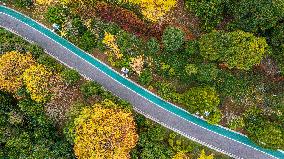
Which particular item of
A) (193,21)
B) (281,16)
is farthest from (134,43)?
(281,16)

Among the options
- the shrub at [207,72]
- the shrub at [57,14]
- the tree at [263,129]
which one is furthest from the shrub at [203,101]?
the shrub at [57,14]

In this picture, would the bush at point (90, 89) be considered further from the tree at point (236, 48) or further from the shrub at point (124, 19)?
the tree at point (236, 48)

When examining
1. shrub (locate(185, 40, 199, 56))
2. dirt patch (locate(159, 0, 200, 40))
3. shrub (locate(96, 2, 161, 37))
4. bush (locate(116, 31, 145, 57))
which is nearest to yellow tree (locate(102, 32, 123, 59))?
bush (locate(116, 31, 145, 57))

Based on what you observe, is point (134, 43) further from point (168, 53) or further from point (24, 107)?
point (24, 107)

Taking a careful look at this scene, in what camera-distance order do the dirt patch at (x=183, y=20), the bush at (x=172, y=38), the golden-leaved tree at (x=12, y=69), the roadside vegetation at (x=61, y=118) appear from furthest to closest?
the dirt patch at (x=183, y=20) → the bush at (x=172, y=38) → the golden-leaved tree at (x=12, y=69) → the roadside vegetation at (x=61, y=118)

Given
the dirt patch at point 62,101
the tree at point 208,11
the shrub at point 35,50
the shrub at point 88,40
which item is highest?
the tree at point 208,11

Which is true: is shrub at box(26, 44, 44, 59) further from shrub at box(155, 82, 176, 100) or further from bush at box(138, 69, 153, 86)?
shrub at box(155, 82, 176, 100)

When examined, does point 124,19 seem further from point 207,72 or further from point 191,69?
point 207,72
